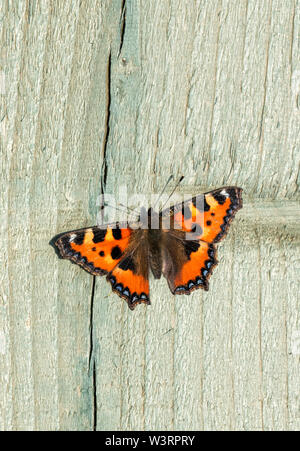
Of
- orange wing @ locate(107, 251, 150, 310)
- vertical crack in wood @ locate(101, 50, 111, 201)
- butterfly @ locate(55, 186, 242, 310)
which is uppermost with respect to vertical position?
vertical crack in wood @ locate(101, 50, 111, 201)

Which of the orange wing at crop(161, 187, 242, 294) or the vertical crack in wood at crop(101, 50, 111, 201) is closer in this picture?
the vertical crack in wood at crop(101, 50, 111, 201)

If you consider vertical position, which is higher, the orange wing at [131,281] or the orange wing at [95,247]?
the orange wing at [95,247]

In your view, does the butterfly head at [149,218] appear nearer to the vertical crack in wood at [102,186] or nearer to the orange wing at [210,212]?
the orange wing at [210,212]

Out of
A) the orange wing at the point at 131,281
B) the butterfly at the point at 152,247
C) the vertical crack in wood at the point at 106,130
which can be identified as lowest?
the orange wing at the point at 131,281

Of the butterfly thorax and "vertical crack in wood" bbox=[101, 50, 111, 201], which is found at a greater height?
"vertical crack in wood" bbox=[101, 50, 111, 201]

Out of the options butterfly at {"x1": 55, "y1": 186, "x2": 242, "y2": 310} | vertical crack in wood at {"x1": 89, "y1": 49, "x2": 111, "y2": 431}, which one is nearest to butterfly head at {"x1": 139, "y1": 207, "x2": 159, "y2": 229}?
butterfly at {"x1": 55, "y1": 186, "x2": 242, "y2": 310}

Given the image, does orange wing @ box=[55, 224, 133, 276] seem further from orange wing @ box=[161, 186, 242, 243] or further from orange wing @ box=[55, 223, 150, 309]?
orange wing @ box=[161, 186, 242, 243]

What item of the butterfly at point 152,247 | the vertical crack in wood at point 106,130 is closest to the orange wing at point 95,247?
the butterfly at point 152,247

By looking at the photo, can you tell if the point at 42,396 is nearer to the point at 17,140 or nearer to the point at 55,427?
the point at 55,427
